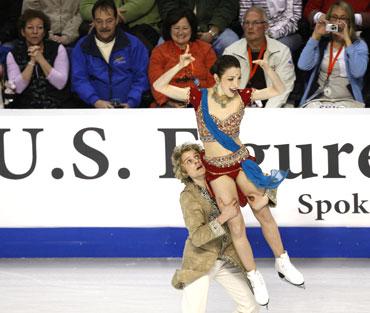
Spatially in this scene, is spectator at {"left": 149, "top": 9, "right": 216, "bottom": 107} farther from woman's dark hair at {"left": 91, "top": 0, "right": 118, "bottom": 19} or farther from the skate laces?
the skate laces

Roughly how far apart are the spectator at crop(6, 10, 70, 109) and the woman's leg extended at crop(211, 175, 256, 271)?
8.44 feet

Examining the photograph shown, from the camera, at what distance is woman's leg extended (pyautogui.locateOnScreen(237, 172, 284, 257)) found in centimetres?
596

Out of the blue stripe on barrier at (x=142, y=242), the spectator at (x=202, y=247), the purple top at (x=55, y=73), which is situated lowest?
the blue stripe on barrier at (x=142, y=242)

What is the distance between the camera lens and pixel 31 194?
7.39 m

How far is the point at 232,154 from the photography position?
19.4ft

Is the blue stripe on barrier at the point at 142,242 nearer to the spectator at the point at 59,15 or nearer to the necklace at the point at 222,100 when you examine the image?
the necklace at the point at 222,100

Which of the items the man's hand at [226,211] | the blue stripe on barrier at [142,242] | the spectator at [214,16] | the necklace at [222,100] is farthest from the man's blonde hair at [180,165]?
the spectator at [214,16]

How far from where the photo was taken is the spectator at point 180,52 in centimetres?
799

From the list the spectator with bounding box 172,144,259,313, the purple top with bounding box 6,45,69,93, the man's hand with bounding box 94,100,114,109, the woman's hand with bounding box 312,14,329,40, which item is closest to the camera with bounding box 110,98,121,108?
the man's hand with bounding box 94,100,114,109

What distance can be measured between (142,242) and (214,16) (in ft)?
6.45

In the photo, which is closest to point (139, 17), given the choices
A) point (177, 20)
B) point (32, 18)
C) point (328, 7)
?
point (177, 20)

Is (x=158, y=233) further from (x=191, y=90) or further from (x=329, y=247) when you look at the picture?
(x=191, y=90)

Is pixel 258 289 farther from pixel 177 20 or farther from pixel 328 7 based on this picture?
pixel 328 7

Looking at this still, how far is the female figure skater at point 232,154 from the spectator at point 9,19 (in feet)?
10.1
